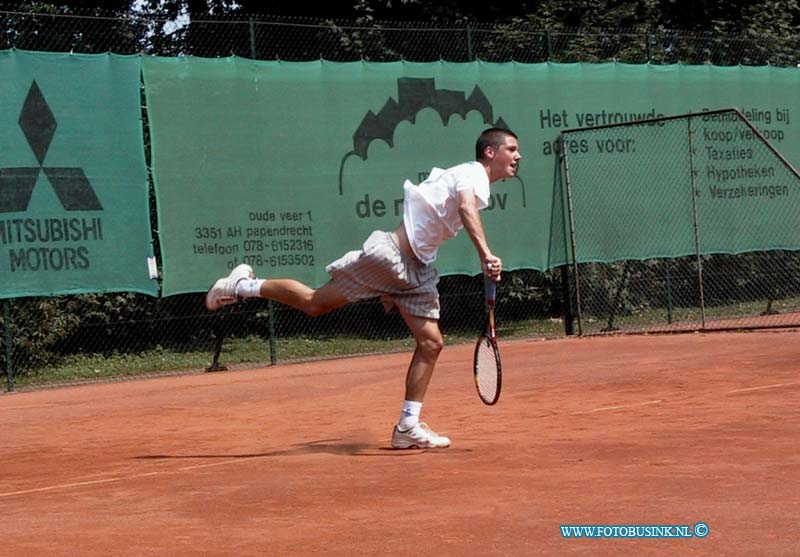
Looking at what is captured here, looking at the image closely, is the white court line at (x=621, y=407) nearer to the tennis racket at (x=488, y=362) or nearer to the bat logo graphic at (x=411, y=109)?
the tennis racket at (x=488, y=362)

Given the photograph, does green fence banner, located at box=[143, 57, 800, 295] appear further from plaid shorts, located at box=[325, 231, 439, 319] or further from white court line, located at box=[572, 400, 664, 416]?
plaid shorts, located at box=[325, 231, 439, 319]

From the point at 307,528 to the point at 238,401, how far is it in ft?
18.1

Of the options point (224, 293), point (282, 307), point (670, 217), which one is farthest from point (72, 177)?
point (670, 217)

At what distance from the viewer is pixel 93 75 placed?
41.1 feet

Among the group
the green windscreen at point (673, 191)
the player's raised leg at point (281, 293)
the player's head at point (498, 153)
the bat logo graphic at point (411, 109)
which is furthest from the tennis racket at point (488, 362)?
the green windscreen at point (673, 191)

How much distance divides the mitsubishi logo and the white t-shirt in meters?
5.80

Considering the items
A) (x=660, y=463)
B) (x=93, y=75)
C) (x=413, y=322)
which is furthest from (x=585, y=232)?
(x=660, y=463)

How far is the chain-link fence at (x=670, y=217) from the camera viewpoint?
51.6ft

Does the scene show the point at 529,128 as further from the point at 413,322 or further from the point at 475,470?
the point at 475,470

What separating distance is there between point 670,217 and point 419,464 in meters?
10.1

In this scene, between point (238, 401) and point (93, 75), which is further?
point (93, 75)

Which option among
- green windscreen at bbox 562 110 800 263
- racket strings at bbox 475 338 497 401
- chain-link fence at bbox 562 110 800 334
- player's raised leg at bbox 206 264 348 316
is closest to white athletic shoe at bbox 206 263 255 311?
player's raised leg at bbox 206 264 348 316

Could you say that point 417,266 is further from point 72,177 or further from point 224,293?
point 72,177

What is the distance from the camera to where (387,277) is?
7.30 m
